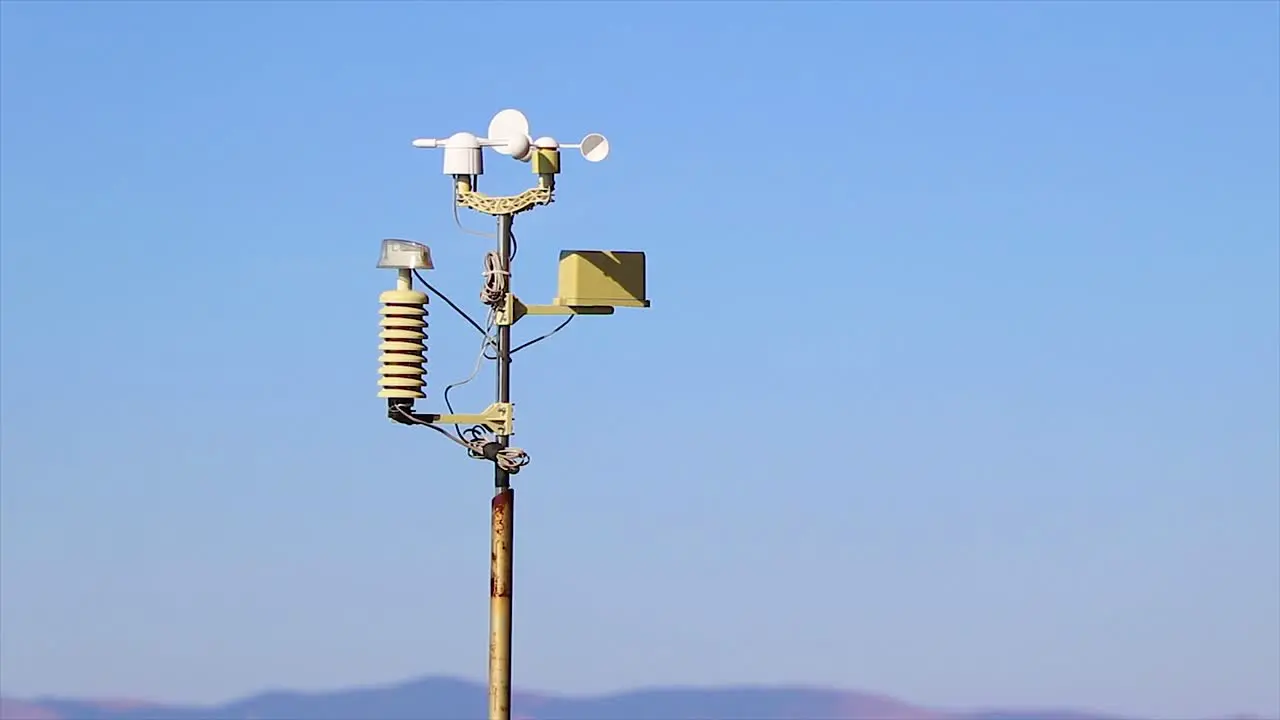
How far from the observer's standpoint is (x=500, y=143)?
31.7 meters

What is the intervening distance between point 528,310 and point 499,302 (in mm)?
608

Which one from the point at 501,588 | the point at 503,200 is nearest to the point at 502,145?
the point at 503,200

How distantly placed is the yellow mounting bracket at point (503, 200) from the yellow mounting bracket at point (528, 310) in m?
1.12

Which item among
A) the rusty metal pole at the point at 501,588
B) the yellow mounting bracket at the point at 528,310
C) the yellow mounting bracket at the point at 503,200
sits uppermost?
the yellow mounting bracket at the point at 503,200

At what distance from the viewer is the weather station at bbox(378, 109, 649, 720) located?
30500 mm

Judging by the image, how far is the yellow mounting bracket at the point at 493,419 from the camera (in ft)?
102

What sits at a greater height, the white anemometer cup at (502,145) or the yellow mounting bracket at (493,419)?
the white anemometer cup at (502,145)

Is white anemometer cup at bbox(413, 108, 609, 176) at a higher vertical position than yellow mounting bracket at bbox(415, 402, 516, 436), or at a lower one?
higher

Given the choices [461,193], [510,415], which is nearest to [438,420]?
[510,415]

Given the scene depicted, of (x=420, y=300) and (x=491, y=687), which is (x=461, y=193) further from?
(x=491, y=687)

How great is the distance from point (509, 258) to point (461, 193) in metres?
1.05

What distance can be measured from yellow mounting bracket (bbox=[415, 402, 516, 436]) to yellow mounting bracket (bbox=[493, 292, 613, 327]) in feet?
3.70

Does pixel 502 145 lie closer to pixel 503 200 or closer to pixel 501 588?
pixel 503 200

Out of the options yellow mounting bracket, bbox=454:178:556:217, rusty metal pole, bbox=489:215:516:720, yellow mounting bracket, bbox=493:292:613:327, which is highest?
yellow mounting bracket, bbox=454:178:556:217
